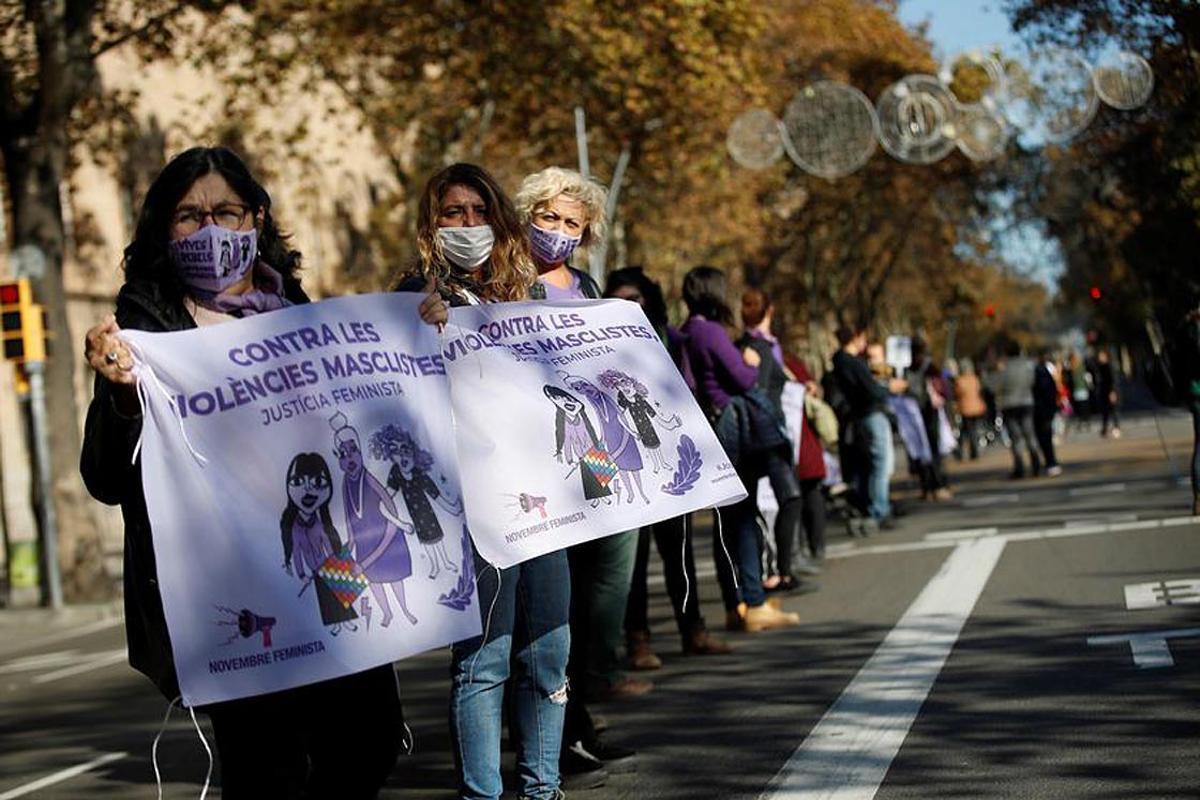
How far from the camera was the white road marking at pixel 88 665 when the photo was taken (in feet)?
45.3

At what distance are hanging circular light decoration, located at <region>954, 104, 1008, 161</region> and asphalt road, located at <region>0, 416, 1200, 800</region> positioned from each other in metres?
11.9

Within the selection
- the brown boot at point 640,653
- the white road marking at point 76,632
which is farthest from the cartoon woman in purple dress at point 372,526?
the white road marking at point 76,632

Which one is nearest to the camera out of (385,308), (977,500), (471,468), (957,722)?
(385,308)

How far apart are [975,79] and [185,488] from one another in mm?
42050

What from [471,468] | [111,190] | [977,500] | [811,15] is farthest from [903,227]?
[471,468]

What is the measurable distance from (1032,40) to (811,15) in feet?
75.0

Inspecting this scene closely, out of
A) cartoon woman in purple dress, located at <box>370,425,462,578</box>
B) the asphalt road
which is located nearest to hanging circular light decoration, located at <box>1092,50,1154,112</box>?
the asphalt road

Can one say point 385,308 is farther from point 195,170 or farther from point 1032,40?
point 1032,40

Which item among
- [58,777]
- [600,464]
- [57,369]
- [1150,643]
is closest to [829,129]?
[57,369]

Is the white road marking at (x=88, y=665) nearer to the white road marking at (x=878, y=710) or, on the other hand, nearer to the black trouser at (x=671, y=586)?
the black trouser at (x=671, y=586)

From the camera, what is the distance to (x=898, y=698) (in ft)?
25.7

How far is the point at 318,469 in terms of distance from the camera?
437cm

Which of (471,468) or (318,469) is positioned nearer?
(318,469)

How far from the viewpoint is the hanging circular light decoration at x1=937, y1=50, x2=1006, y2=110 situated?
2391cm
